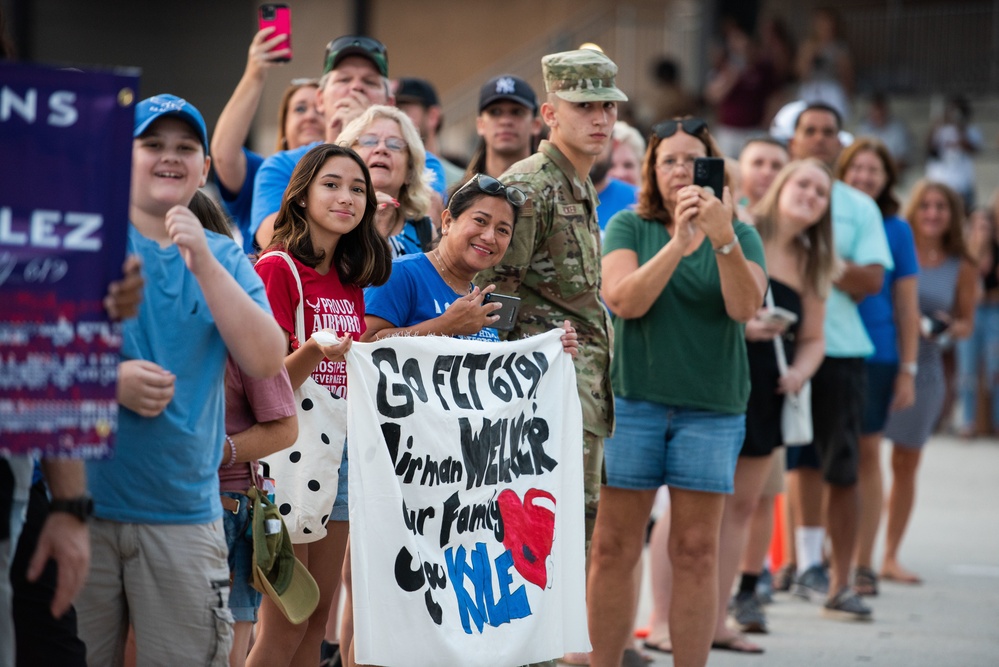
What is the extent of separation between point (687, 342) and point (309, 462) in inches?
67.1

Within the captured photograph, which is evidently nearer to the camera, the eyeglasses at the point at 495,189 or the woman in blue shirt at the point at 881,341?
the eyeglasses at the point at 495,189

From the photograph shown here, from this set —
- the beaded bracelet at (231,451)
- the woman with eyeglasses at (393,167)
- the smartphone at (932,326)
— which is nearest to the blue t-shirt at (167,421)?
the beaded bracelet at (231,451)

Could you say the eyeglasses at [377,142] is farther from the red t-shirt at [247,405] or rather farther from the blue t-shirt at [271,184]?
the red t-shirt at [247,405]

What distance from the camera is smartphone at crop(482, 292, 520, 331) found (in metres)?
4.50

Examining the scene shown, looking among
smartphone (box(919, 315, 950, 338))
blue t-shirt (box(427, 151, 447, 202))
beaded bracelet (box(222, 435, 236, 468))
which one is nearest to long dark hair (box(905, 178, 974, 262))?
smartphone (box(919, 315, 950, 338))

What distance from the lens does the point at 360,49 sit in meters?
5.81

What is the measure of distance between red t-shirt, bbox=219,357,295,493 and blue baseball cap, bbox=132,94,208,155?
75 cm

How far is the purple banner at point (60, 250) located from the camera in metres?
2.87

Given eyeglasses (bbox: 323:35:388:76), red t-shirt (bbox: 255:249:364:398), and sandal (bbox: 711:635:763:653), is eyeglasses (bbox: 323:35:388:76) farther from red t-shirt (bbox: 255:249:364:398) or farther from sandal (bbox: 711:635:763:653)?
sandal (bbox: 711:635:763:653)

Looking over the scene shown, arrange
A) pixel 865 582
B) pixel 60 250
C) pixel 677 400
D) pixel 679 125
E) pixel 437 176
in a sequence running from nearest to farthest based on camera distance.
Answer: pixel 60 250 < pixel 677 400 < pixel 679 125 < pixel 437 176 < pixel 865 582

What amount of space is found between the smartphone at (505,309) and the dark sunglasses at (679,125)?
130 centimetres

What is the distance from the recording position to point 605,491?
17.6 ft

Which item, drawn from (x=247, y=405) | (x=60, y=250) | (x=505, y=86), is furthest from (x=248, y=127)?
(x=60, y=250)

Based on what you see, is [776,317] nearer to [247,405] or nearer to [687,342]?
[687,342]
